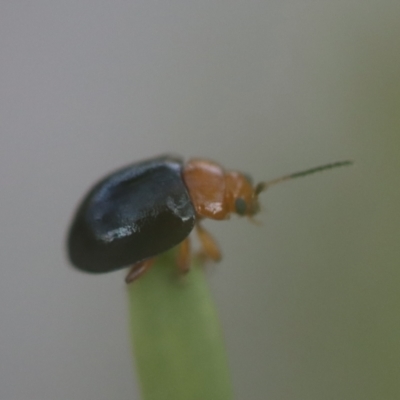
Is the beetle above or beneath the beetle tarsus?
above

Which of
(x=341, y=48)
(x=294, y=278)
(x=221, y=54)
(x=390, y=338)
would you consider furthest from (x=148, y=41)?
(x=390, y=338)

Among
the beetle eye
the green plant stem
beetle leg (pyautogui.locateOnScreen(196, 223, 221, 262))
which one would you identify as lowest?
the green plant stem

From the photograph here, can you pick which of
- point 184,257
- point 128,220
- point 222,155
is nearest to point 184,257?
point 184,257

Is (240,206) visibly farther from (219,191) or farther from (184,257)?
(184,257)

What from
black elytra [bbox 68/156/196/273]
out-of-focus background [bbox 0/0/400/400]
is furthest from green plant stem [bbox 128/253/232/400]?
out-of-focus background [bbox 0/0/400/400]

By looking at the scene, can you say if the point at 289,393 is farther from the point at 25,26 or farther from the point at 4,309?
the point at 25,26

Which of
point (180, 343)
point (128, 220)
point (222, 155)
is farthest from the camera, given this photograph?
point (222, 155)

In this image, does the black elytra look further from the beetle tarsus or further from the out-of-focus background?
the out-of-focus background
